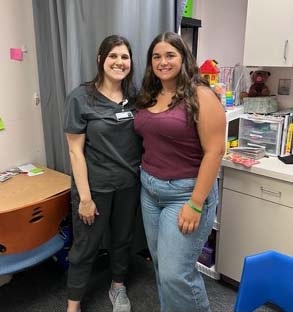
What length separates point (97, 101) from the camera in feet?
5.06

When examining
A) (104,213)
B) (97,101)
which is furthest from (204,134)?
(104,213)

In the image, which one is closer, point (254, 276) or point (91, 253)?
point (254, 276)

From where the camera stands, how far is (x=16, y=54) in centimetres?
200

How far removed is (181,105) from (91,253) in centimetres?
88

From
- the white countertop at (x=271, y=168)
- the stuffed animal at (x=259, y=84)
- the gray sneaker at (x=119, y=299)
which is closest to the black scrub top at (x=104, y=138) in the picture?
the white countertop at (x=271, y=168)

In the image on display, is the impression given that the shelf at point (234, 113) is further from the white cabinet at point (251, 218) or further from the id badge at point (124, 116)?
the id badge at point (124, 116)

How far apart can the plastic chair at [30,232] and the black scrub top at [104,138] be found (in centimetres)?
23

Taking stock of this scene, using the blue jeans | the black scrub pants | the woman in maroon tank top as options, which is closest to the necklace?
the woman in maroon tank top

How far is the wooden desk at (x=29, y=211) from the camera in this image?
4.94 feet

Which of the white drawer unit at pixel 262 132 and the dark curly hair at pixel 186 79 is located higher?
the dark curly hair at pixel 186 79

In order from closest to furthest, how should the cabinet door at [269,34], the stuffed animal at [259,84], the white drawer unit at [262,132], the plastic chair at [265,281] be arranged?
the plastic chair at [265,281] < the cabinet door at [269,34] < the white drawer unit at [262,132] < the stuffed animal at [259,84]

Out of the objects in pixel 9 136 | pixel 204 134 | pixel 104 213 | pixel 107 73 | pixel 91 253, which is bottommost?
pixel 91 253

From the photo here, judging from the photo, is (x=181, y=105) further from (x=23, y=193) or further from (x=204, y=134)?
(x=23, y=193)

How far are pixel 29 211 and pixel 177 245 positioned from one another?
686 millimetres
